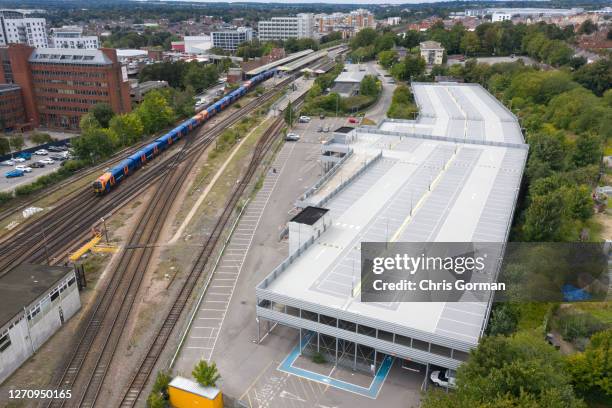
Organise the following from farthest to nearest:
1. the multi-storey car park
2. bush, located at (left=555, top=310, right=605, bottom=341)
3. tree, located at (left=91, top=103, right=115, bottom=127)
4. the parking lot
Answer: tree, located at (left=91, top=103, right=115, bottom=127) → the parking lot → bush, located at (left=555, top=310, right=605, bottom=341) → the multi-storey car park

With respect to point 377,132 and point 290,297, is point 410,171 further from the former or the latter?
point 290,297

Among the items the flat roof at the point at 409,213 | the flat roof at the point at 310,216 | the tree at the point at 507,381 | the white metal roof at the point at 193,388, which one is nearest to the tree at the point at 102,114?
the flat roof at the point at 409,213

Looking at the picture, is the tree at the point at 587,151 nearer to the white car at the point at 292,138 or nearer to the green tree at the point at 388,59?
the white car at the point at 292,138

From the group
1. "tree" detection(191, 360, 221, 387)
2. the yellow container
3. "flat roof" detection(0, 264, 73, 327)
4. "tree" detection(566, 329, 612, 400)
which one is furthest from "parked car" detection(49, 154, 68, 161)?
"tree" detection(566, 329, 612, 400)

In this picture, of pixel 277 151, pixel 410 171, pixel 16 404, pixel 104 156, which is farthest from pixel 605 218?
pixel 104 156

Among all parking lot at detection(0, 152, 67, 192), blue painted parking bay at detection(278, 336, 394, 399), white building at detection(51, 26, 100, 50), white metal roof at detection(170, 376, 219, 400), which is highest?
white building at detection(51, 26, 100, 50)

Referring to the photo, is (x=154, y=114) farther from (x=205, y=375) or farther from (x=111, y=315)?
(x=205, y=375)

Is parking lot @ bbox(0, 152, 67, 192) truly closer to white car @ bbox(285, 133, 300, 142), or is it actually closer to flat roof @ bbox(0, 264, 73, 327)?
flat roof @ bbox(0, 264, 73, 327)
